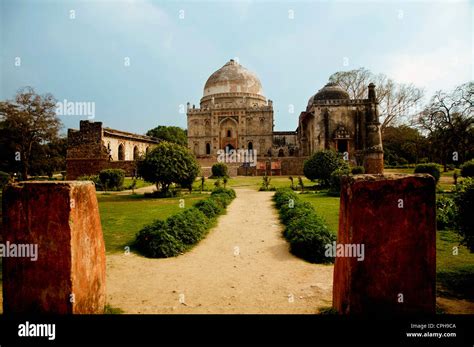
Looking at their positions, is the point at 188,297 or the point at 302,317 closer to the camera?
the point at 302,317

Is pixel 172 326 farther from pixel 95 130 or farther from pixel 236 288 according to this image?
pixel 95 130

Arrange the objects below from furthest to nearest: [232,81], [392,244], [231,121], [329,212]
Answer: [232,81]
[231,121]
[329,212]
[392,244]

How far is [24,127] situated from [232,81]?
25.5 metres

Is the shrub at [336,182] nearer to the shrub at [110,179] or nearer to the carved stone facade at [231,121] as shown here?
the shrub at [110,179]

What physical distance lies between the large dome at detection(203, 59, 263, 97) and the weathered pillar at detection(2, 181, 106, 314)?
41.4 m

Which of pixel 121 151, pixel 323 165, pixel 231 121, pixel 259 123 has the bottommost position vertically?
pixel 323 165

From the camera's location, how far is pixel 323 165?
16.7 m

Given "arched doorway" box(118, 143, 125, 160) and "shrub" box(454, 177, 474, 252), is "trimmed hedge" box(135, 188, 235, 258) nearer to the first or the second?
"shrub" box(454, 177, 474, 252)

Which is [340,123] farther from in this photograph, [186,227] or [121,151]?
[186,227]

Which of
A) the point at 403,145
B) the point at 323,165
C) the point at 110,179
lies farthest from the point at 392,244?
the point at 403,145

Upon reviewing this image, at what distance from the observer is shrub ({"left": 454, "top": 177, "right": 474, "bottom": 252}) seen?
4188 mm

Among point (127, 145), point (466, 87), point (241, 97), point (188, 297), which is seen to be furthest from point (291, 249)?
point (241, 97)

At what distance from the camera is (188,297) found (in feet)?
13.1

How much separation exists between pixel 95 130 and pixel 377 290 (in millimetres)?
29494
